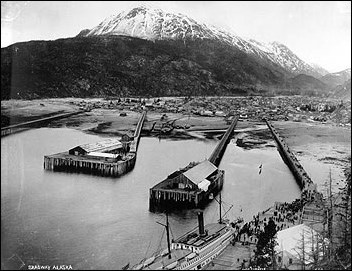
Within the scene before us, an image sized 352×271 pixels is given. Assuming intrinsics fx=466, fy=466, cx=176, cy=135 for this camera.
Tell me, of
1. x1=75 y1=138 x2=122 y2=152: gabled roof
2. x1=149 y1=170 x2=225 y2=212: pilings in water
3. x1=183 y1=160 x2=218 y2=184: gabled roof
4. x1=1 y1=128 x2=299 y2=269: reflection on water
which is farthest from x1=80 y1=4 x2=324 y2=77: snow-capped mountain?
x1=149 y1=170 x2=225 y2=212: pilings in water

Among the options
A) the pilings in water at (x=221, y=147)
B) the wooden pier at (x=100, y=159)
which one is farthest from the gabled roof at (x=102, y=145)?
the pilings in water at (x=221, y=147)

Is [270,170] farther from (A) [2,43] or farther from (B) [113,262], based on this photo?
(A) [2,43]

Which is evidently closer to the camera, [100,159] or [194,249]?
[194,249]

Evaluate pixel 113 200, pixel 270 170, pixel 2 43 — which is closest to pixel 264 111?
pixel 270 170

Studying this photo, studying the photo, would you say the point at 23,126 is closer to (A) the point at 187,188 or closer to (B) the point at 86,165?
(B) the point at 86,165

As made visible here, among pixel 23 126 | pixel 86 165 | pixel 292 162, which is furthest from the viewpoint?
pixel 292 162

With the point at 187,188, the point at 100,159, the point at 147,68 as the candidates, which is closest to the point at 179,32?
the point at 147,68

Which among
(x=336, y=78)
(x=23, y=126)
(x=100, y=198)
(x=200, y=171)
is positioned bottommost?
(x=100, y=198)
